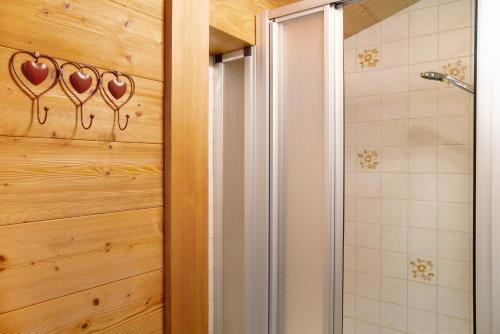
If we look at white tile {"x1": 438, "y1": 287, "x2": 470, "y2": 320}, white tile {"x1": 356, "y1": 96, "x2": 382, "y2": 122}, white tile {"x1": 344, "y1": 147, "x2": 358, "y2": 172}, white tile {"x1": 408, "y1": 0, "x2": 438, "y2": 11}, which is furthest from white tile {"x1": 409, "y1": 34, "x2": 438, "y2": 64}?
white tile {"x1": 438, "y1": 287, "x2": 470, "y2": 320}

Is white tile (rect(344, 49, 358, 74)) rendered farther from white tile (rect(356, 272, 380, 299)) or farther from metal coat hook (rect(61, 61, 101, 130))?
metal coat hook (rect(61, 61, 101, 130))

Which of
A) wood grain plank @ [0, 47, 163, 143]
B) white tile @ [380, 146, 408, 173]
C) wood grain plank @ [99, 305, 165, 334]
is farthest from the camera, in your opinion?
white tile @ [380, 146, 408, 173]

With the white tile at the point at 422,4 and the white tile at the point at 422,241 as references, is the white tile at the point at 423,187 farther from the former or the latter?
the white tile at the point at 422,4

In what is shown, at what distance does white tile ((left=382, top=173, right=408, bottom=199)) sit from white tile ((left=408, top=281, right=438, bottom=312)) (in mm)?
452

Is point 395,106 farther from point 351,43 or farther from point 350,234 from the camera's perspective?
point 350,234

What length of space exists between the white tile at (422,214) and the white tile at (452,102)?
0.45 metres

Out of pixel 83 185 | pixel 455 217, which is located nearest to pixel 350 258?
pixel 455 217

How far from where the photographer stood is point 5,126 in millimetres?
787

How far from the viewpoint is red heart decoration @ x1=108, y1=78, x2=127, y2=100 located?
98 cm

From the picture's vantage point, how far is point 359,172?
2.01m

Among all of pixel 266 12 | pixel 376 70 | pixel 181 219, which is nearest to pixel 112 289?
pixel 181 219

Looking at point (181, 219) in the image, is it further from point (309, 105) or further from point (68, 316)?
point (309, 105)

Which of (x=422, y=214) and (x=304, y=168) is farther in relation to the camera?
(x=422, y=214)

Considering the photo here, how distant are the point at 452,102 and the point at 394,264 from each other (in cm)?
86
